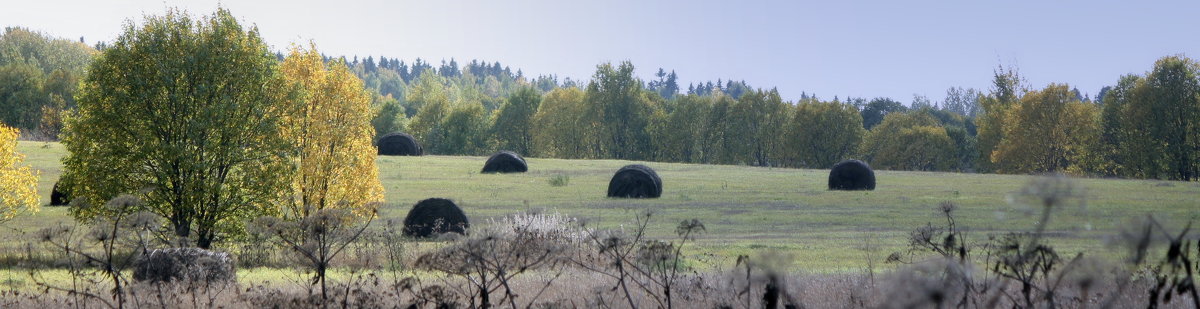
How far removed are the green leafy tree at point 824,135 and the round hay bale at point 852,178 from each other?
5155cm

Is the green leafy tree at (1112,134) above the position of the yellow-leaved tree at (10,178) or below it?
above

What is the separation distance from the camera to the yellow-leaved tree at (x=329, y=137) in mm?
21125

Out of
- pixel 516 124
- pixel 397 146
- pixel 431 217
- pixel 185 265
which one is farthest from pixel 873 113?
A: pixel 185 265

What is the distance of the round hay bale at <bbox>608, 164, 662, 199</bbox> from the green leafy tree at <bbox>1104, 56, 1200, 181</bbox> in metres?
42.2

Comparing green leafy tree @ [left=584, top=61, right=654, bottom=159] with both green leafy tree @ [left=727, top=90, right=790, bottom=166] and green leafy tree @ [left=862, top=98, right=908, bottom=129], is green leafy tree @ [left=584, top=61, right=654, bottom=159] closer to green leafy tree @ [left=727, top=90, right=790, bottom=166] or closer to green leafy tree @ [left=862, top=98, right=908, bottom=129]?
green leafy tree @ [left=727, top=90, right=790, bottom=166]

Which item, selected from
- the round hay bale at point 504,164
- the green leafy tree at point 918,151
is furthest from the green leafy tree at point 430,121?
the round hay bale at point 504,164

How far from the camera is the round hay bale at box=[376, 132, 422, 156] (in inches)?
2844

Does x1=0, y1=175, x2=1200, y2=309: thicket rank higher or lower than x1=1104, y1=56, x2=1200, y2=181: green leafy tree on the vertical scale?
lower

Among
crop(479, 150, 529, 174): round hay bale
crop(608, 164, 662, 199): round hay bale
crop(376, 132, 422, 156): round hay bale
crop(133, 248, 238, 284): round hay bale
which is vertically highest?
crop(376, 132, 422, 156): round hay bale

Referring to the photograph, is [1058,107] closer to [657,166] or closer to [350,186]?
[657,166]

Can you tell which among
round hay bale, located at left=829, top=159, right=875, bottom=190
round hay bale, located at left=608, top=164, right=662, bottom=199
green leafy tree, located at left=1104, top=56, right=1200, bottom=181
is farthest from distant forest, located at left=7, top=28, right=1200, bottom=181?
round hay bale, located at left=608, top=164, right=662, bottom=199

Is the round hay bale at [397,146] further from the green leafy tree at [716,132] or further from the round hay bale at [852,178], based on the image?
the green leafy tree at [716,132]

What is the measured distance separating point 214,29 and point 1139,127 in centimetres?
6482

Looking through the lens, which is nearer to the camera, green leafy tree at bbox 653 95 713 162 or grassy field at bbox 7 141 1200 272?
grassy field at bbox 7 141 1200 272
